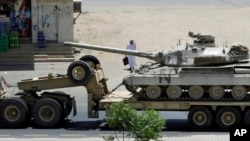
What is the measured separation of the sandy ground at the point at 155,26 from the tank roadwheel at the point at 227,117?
16.3 meters

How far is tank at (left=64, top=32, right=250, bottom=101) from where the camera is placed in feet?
75.7

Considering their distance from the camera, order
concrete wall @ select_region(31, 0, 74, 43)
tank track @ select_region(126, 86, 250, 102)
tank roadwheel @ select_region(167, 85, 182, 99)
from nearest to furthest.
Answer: tank track @ select_region(126, 86, 250, 102) < tank roadwheel @ select_region(167, 85, 182, 99) < concrete wall @ select_region(31, 0, 74, 43)

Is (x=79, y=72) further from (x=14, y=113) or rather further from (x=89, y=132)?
(x=14, y=113)

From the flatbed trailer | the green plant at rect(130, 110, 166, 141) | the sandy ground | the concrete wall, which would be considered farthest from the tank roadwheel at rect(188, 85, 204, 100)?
the concrete wall

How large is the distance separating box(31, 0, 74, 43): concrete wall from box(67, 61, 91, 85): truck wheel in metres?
17.1

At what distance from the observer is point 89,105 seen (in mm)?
23734

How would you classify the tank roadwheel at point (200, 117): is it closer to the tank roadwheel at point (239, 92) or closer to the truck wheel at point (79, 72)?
the tank roadwheel at point (239, 92)

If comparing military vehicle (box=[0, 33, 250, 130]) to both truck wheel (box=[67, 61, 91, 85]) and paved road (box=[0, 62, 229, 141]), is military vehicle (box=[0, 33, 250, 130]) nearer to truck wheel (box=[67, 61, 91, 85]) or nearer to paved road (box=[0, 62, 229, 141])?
truck wheel (box=[67, 61, 91, 85])

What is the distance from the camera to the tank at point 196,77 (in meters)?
23.1

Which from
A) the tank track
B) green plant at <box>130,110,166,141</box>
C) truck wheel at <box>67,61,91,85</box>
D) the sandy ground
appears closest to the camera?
green plant at <box>130,110,166,141</box>

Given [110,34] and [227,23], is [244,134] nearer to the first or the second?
[110,34]

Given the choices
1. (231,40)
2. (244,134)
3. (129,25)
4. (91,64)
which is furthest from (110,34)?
(244,134)

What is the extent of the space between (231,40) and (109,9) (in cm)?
1024

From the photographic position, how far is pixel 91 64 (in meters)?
25.0
